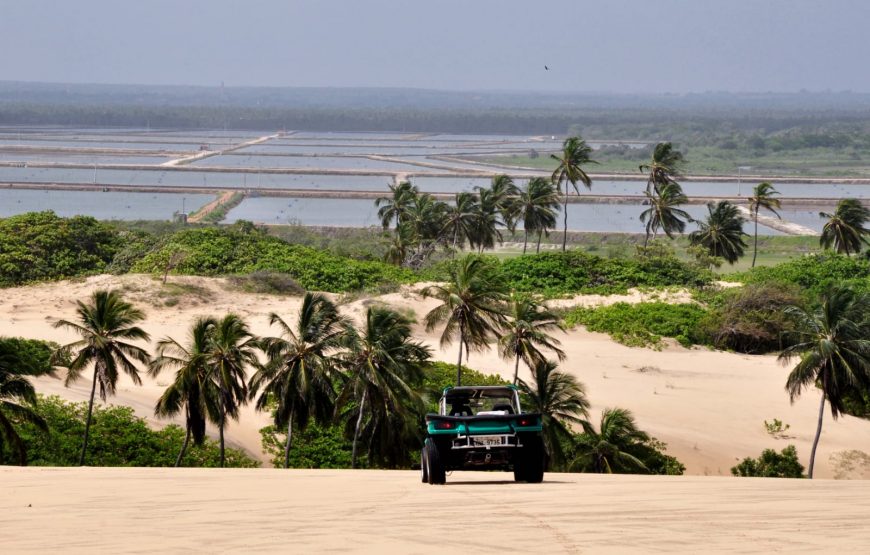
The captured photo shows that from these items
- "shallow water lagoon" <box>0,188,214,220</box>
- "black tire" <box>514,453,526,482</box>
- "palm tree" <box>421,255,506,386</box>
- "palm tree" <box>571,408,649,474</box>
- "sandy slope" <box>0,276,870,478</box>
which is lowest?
"shallow water lagoon" <box>0,188,214,220</box>

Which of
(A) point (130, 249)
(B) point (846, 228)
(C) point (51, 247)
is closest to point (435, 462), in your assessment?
(C) point (51, 247)

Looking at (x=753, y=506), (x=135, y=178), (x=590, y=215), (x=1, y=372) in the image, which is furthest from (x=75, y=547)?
(x=135, y=178)

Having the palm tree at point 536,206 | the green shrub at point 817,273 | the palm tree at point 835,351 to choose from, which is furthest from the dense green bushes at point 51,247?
the palm tree at point 835,351

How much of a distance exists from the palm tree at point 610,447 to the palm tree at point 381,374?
14.0ft

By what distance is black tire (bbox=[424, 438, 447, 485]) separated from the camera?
13.2 meters

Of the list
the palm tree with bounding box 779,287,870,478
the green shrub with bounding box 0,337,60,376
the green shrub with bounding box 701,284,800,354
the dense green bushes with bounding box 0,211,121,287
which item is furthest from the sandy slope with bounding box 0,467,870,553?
the dense green bushes with bounding box 0,211,121,287

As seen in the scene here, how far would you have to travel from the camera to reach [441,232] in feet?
215

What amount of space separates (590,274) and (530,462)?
43.2 metres

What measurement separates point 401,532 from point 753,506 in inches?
155

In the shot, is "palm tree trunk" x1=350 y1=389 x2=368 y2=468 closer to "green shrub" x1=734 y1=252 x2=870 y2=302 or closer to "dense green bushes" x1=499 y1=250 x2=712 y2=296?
"dense green bushes" x1=499 y1=250 x2=712 y2=296

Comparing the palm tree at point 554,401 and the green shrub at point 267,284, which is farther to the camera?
the green shrub at point 267,284

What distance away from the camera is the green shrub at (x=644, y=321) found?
1768 inches

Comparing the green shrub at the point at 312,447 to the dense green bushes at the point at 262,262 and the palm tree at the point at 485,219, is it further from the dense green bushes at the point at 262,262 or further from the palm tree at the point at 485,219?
the palm tree at the point at 485,219

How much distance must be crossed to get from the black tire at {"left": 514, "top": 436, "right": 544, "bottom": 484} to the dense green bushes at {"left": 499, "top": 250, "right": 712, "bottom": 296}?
3963cm
